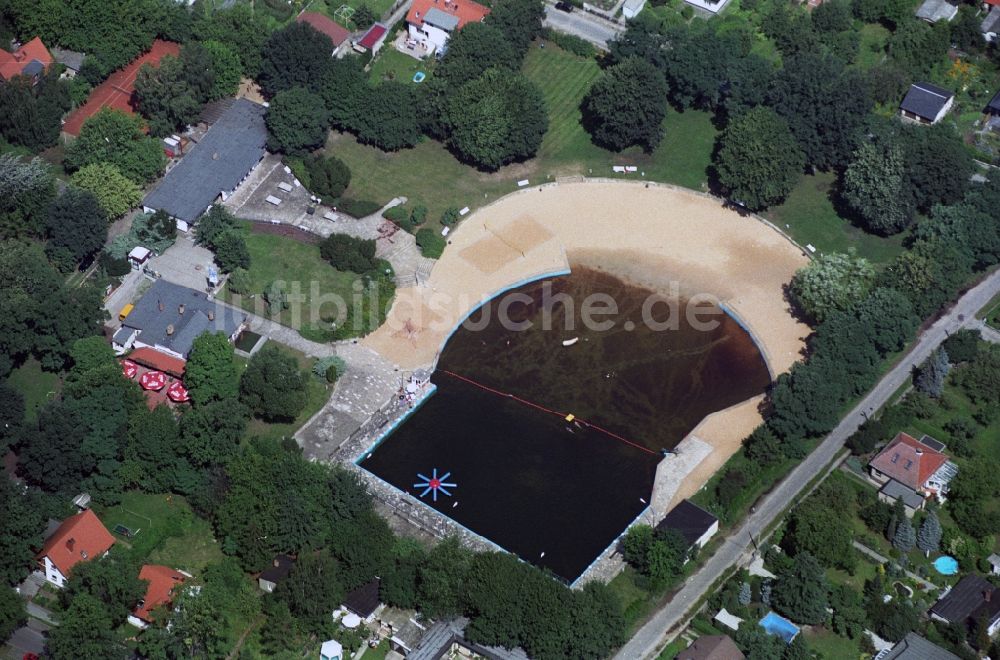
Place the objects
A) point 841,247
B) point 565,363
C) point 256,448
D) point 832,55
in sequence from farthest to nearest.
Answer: point 832,55 → point 841,247 → point 565,363 → point 256,448

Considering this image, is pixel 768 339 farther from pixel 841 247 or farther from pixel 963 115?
pixel 963 115

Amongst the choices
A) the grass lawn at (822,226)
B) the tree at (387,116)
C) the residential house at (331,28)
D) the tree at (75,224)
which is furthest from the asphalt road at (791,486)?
the residential house at (331,28)

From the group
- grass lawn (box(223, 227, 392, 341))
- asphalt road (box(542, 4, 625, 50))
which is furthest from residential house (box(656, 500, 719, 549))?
asphalt road (box(542, 4, 625, 50))

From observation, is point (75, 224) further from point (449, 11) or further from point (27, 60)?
point (449, 11)

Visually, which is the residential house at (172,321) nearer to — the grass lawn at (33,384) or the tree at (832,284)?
the grass lawn at (33,384)

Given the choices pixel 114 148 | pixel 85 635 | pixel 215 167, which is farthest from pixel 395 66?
pixel 85 635

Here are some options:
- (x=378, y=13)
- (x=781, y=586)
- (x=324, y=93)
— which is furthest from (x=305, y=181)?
(x=781, y=586)

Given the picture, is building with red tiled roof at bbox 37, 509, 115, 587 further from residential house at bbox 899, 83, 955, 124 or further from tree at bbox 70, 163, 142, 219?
residential house at bbox 899, 83, 955, 124
